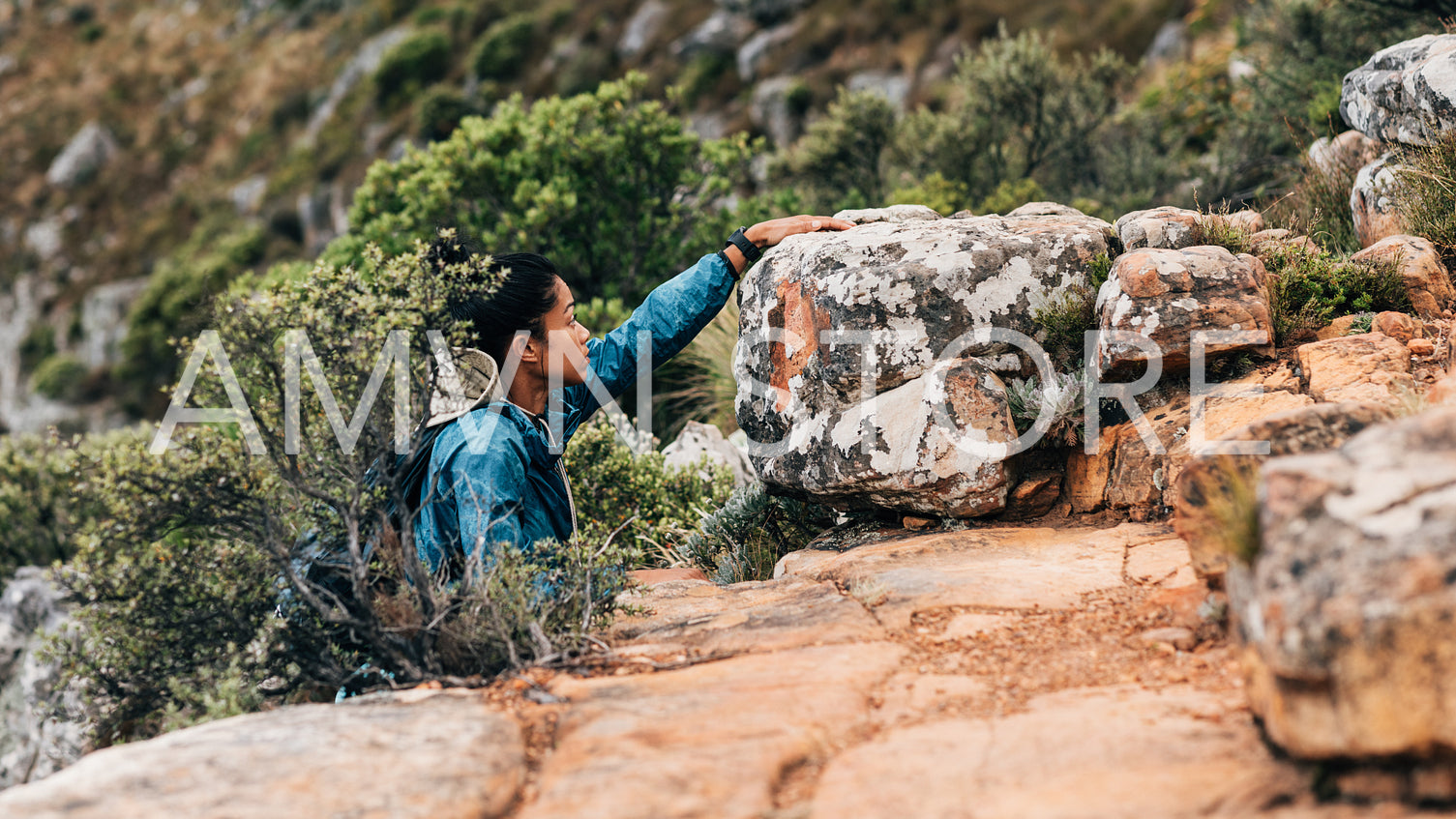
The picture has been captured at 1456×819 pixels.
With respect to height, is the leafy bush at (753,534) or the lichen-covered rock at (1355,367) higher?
the lichen-covered rock at (1355,367)

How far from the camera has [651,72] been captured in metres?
27.9

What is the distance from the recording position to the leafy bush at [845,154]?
11742 mm

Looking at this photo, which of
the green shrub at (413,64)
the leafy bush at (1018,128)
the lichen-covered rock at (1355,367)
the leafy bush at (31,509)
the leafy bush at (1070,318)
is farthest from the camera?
the green shrub at (413,64)

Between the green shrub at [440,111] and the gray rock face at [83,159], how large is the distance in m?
20.8

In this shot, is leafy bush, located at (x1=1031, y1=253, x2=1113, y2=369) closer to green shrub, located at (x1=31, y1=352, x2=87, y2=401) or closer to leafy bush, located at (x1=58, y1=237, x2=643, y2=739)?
leafy bush, located at (x1=58, y1=237, x2=643, y2=739)

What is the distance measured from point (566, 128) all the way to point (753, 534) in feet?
21.6

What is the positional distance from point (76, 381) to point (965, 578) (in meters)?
39.4

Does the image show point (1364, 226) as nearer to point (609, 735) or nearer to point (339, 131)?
point (609, 735)

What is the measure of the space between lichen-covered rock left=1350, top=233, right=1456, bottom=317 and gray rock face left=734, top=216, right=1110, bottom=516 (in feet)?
4.08

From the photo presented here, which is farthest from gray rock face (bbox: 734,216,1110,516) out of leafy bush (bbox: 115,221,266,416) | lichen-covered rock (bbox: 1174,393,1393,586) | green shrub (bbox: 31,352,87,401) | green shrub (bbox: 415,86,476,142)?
green shrub (bbox: 31,352,87,401)

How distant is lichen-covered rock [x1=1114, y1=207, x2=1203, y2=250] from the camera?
4.46 meters

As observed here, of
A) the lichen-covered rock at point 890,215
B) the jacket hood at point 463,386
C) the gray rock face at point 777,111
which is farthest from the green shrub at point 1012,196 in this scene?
the gray rock face at point 777,111

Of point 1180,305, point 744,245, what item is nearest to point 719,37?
point 744,245

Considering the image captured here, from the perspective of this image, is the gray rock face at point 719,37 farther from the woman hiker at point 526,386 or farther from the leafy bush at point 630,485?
the woman hiker at point 526,386
